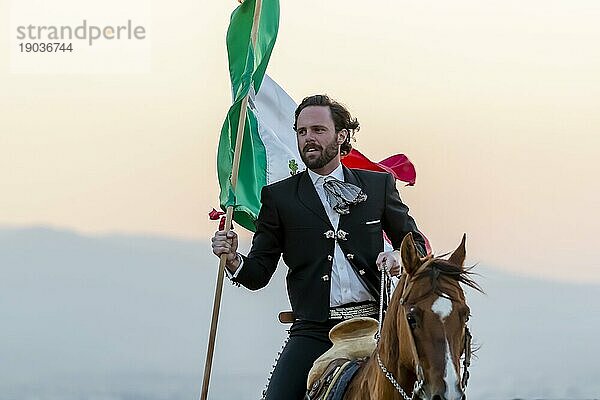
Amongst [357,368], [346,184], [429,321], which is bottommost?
[357,368]

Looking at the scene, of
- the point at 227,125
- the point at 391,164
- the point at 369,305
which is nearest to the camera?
the point at 369,305

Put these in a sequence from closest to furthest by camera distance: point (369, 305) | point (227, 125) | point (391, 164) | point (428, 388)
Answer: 1. point (428, 388)
2. point (369, 305)
3. point (227, 125)
4. point (391, 164)

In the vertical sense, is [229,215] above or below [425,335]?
above

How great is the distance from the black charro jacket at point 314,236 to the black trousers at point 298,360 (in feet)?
0.20

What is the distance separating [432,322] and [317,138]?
143 centimetres

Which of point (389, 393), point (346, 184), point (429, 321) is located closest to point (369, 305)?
point (346, 184)

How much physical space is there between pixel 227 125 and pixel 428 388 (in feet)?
7.66

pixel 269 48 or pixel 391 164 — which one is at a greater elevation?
pixel 269 48

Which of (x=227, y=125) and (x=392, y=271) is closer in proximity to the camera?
(x=392, y=271)

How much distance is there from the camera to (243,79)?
17.6 ft

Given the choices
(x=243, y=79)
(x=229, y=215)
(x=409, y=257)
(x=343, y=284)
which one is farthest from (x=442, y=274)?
(x=243, y=79)

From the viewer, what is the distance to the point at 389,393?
384cm

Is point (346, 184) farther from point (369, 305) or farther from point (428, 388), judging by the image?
point (428, 388)

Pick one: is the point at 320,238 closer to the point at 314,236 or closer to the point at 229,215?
the point at 314,236
